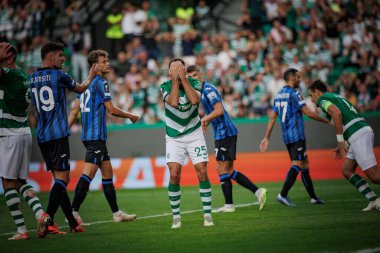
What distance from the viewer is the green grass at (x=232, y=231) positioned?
9.01m

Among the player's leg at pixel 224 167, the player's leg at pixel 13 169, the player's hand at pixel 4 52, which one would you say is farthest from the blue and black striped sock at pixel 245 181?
the player's hand at pixel 4 52

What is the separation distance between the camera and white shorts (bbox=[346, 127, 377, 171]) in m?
11.7

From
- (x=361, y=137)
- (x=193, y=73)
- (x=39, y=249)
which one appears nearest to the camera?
(x=39, y=249)

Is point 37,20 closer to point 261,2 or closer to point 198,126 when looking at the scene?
point 261,2

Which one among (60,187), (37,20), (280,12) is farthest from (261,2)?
(60,187)

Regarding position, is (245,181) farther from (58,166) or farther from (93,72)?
(58,166)

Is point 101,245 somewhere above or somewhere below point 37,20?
below

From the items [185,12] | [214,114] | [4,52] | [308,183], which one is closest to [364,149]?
[214,114]

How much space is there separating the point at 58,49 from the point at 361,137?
4.66m

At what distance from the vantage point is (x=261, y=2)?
25250 mm

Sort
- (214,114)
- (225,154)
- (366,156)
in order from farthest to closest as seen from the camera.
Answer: (225,154) → (214,114) → (366,156)

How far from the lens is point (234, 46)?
77.5 feet

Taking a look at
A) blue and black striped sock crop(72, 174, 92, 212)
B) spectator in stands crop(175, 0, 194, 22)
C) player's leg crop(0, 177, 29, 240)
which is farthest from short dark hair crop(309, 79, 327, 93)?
spectator in stands crop(175, 0, 194, 22)

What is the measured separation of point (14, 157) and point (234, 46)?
46.4 feet
